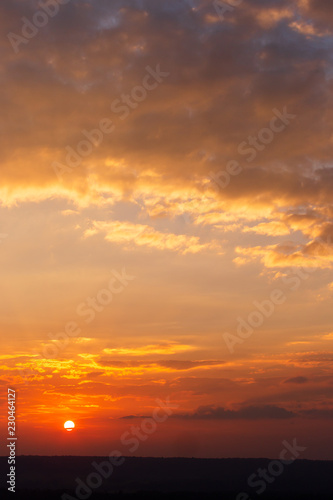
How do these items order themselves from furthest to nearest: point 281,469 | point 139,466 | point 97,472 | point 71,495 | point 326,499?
point 281,469, point 139,466, point 97,472, point 326,499, point 71,495

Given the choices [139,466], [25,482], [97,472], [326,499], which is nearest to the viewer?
[326,499]

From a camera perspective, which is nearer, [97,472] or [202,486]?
[202,486]

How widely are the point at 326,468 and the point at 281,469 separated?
35.8ft

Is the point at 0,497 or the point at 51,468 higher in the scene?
the point at 51,468

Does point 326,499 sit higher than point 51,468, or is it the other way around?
point 51,468

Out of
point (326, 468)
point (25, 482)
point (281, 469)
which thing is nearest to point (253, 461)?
point (281, 469)

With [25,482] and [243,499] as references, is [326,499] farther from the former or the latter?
[25,482]

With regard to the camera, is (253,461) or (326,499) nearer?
(326,499)

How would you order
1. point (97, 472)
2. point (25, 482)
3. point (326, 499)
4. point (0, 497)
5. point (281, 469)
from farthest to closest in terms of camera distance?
1. point (281, 469)
2. point (97, 472)
3. point (25, 482)
4. point (326, 499)
5. point (0, 497)

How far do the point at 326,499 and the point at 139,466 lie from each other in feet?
169

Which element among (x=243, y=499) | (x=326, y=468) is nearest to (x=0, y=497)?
(x=243, y=499)

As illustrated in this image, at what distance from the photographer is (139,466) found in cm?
10575

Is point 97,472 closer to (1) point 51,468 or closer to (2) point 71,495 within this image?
(1) point 51,468

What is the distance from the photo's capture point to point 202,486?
280 ft
